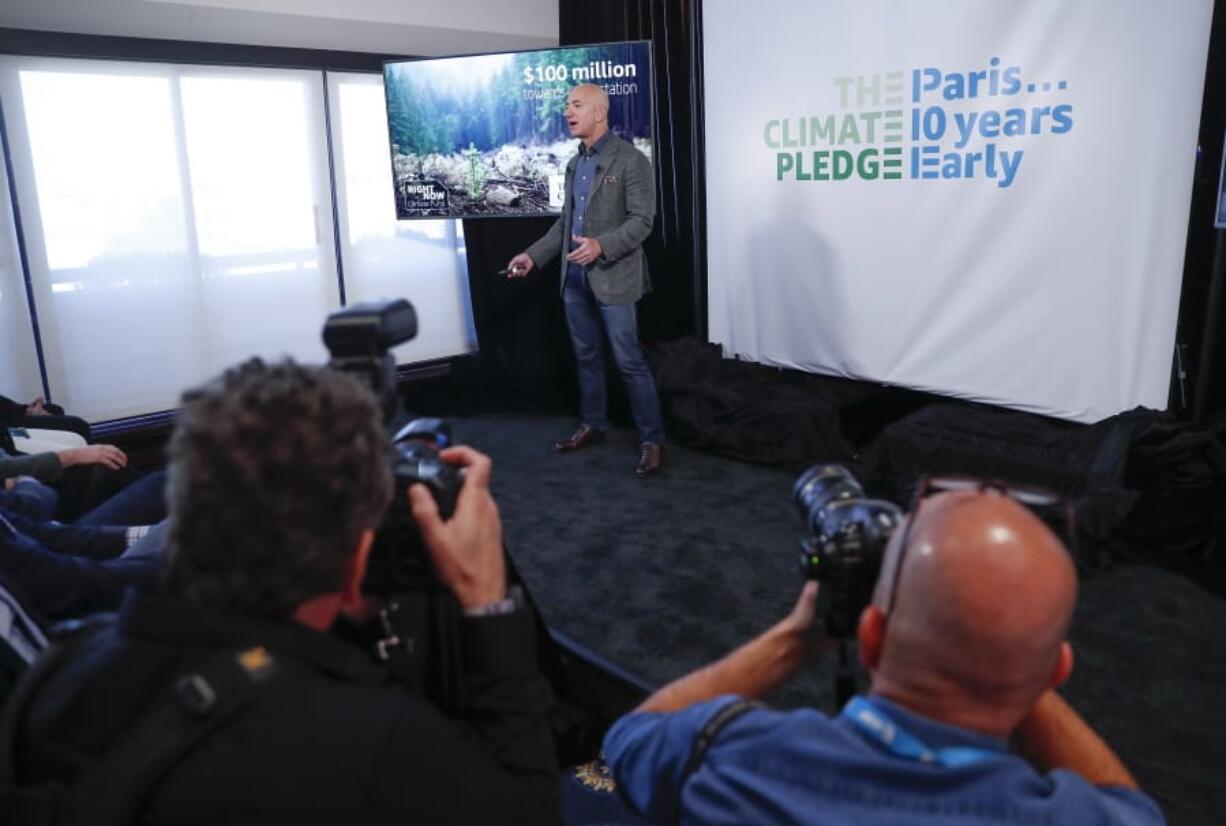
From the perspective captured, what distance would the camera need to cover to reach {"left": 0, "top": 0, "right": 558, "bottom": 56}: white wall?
141 inches

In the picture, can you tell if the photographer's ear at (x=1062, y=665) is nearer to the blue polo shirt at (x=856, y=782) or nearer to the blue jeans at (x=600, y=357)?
the blue polo shirt at (x=856, y=782)

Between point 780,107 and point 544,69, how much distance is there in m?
1.03

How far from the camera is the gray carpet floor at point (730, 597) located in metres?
1.93

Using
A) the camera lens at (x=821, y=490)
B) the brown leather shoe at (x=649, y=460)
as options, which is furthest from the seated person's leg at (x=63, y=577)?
the brown leather shoe at (x=649, y=460)

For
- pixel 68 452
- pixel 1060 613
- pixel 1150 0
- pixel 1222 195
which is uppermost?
pixel 1150 0

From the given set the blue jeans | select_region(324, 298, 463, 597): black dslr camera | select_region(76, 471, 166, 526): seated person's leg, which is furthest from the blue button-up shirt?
select_region(324, 298, 463, 597): black dslr camera

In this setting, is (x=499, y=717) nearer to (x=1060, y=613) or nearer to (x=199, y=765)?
(x=199, y=765)

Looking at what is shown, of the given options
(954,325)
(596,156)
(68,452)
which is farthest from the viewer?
(596,156)

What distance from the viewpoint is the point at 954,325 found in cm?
339

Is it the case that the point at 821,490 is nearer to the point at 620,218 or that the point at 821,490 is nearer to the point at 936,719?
the point at 936,719

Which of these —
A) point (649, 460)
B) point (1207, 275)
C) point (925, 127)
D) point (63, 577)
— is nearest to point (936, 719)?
point (63, 577)

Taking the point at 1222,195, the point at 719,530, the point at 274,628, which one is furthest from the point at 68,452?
the point at 1222,195

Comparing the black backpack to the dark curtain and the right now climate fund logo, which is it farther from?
the right now climate fund logo

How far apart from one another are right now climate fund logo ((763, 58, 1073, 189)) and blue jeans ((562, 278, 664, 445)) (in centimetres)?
91
